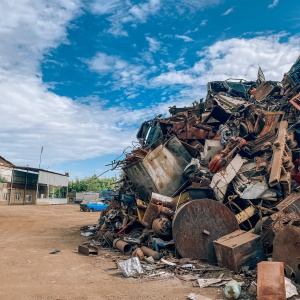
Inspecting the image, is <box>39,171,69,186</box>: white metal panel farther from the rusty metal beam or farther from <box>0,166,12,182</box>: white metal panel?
the rusty metal beam

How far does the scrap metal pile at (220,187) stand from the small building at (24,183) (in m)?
27.3

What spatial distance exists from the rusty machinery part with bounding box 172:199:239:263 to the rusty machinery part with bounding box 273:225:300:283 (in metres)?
1.72

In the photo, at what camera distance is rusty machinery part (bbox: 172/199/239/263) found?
6.94 meters

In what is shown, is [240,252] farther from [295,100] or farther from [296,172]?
[295,100]

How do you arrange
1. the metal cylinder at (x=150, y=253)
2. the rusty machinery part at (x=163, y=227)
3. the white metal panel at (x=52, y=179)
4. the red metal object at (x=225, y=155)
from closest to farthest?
the metal cylinder at (x=150, y=253) → the rusty machinery part at (x=163, y=227) → the red metal object at (x=225, y=155) → the white metal panel at (x=52, y=179)

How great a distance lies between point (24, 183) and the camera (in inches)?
1511

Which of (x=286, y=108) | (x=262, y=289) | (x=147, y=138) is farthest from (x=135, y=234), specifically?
(x=286, y=108)

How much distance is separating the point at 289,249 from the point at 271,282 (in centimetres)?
108

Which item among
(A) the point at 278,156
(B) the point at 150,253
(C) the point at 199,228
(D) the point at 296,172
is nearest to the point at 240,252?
(C) the point at 199,228

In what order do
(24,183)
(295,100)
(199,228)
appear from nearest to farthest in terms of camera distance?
1. (199,228)
2. (295,100)
3. (24,183)

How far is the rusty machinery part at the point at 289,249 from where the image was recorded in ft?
16.8

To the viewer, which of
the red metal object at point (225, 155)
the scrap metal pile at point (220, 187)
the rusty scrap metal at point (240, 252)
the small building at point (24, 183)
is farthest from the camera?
the small building at point (24, 183)

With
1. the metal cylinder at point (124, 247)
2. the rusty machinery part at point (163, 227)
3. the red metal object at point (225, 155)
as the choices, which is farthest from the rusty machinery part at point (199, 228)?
the metal cylinder at point (124, 247)

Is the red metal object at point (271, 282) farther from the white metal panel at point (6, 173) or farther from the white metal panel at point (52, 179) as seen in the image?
the white metal panel at point (6, 173)
